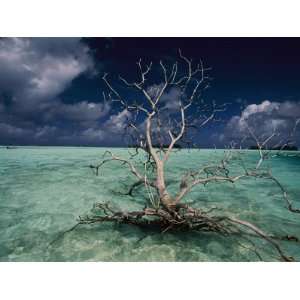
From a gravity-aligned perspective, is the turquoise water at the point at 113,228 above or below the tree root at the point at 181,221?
below

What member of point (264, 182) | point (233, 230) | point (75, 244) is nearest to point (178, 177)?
point (264, 182)

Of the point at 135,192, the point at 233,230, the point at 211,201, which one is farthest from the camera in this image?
the point at 135,192

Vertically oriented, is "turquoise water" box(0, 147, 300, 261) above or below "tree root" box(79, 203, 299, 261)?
below

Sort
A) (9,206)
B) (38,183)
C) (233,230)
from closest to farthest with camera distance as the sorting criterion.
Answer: (233,230)
(9,206)
(38,183)

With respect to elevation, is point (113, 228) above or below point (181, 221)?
below

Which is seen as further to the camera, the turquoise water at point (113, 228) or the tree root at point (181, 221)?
the tree root at point (181, 221)

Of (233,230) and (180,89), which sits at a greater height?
(180,89)

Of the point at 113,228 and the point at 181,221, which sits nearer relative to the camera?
the point at 181,221

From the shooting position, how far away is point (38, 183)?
8.83m

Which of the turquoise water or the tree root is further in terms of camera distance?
the tree root
